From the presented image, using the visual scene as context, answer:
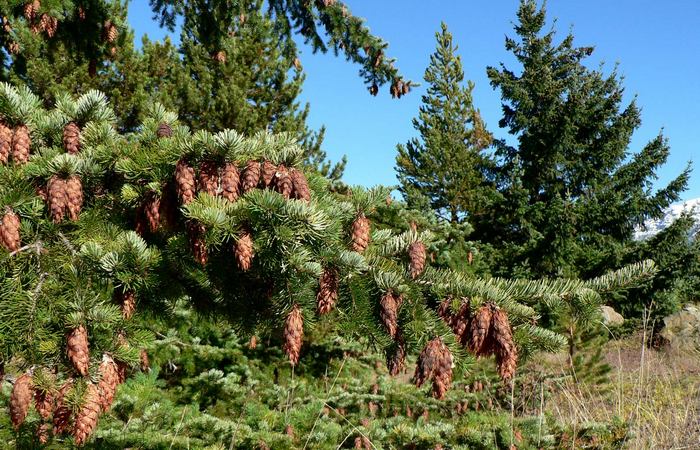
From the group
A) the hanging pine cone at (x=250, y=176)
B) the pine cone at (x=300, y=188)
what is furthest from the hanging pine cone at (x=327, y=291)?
the hanging pine cone at (x=250, y=176)

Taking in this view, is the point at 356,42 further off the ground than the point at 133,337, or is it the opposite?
the point at 356,42

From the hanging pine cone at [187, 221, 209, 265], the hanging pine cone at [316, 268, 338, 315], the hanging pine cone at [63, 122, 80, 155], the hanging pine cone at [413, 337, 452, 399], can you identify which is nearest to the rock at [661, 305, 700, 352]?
the hanging pine cone at [413, 337, 452, 399]

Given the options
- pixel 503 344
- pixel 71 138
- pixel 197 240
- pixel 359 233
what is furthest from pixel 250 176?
pixel 503 344

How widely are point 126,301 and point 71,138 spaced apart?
78 cm

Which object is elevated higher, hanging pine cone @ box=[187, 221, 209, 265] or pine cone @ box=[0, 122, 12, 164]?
pine cone @ box=[0, 122, 12, 164]

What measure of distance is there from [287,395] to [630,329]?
11.8 meters

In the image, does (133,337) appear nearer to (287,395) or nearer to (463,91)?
(287,395)

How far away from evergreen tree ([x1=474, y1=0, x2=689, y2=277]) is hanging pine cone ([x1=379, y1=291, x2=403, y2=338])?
12.7 m

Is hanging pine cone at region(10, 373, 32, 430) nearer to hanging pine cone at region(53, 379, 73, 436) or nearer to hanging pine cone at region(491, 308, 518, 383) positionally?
hanging pine cone at region(53, 379, 73, 436)

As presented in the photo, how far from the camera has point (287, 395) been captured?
4668mm

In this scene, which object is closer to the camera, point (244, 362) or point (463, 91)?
point (244, 362)

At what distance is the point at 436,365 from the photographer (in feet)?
5.25

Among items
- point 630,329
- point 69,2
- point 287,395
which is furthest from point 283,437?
point 630,329

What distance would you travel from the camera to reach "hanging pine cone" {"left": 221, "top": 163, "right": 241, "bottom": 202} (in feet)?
5.48
